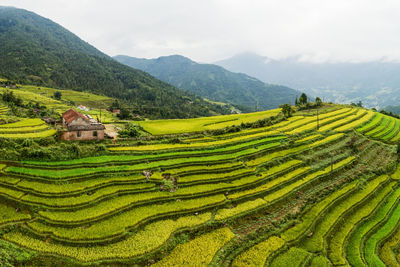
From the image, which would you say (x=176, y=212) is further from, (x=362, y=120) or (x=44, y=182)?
(x=362, y=120)

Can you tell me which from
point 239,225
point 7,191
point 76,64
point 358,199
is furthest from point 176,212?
point 76,64

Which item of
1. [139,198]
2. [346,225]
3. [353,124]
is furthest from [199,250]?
[353,124]

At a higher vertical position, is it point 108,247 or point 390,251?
point 108,247

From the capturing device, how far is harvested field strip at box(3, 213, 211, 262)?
16875mm

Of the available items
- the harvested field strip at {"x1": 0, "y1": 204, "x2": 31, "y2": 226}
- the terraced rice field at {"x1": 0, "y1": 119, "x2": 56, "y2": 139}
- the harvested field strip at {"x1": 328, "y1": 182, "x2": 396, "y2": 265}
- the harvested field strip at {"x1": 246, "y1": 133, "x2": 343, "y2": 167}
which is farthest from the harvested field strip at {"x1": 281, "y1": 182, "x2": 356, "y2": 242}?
the terraced rice field at {"x1": 0, "y1": 119, "x2": 56, "y2": 139}

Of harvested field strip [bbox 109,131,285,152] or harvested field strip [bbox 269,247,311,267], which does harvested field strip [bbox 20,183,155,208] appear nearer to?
harvested field strip [bbox 109,131,285,152]

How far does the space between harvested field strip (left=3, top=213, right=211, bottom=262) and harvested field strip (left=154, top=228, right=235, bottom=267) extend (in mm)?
1482

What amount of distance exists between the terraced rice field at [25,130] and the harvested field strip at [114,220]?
551 inches

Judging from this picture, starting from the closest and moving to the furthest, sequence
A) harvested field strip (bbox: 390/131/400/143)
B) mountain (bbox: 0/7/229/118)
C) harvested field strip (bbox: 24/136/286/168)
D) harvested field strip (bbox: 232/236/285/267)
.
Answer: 1. harvested field strip (bbox: 232/236/285/267)
2. harvested field strip (bbox: 24/136/286/168)
3. harvested field strip (bbox: 390/131/400/143)
4. mountain (bbox: 0/7/229/118)

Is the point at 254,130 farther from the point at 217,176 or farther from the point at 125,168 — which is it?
the point at 125,168

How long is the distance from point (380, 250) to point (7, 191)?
35777mm

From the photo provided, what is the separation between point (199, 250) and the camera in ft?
62.1

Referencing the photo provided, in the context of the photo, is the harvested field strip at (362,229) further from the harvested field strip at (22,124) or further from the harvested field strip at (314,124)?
the harvested field strip at (22,124)

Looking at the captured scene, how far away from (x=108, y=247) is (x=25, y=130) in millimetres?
22600
